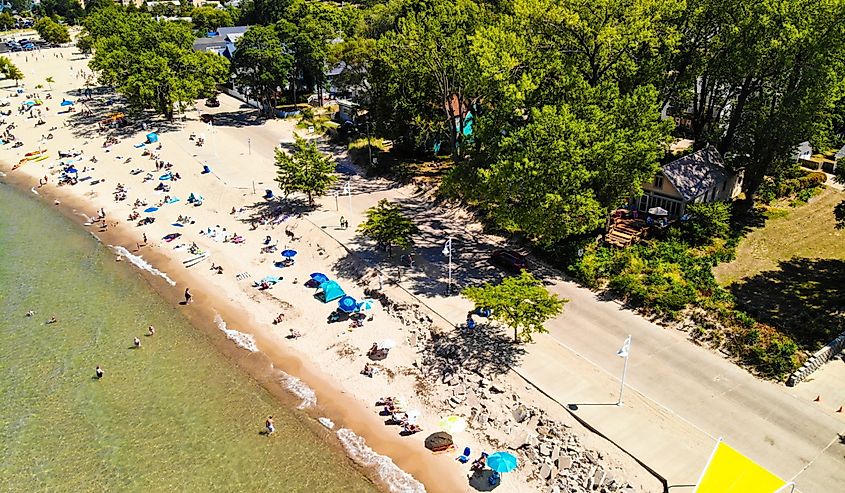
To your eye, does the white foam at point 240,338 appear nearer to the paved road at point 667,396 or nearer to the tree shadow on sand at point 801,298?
the paved road at point 667,396

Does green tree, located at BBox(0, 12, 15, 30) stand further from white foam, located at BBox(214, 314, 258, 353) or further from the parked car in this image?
the parked car

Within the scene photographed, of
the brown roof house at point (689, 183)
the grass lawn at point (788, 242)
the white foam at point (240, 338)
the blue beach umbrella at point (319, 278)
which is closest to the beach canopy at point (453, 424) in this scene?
the white foam at point (240, 338)

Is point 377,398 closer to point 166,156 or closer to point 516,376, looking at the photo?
point 516,376

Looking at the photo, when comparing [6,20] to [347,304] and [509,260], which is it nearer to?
[347,304]

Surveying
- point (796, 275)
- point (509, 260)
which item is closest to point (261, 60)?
point (509, 260)

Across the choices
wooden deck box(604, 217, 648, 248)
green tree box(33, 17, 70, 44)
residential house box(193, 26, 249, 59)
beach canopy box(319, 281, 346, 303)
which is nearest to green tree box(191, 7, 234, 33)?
green tree box(33, 17, 70, 44)

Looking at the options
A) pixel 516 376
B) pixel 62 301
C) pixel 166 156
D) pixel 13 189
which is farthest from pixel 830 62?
pixel 13 189
